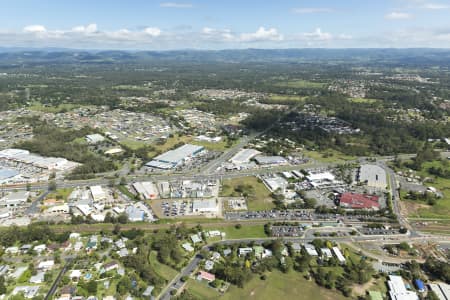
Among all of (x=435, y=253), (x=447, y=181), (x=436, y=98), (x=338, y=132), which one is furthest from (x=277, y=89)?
(x=435, y=253)

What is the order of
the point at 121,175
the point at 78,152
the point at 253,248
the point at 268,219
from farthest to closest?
1. the point at 78,152
2. the point at 121,175
3. the point at 268,219
4. the point at 253,248

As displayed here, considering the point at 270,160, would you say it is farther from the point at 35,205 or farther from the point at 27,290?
the point at 27,290

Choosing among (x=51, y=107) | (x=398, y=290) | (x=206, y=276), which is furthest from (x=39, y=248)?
(x=51, y=107)

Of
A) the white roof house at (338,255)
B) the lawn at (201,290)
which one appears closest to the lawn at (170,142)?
the lawn at (201,290)

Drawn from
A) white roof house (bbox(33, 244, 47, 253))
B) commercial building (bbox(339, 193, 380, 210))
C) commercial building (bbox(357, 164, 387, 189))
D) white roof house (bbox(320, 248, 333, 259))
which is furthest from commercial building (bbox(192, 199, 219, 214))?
commercial building (bbox(357, 164, 387, 189))

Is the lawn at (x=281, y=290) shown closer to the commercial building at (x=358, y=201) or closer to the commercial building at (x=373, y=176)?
the commercial building at (x=358, y=201)

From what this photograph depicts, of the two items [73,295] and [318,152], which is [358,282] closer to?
[73,295]

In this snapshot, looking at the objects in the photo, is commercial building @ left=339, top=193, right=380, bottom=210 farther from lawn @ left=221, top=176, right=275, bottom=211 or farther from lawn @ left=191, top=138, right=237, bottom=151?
lawn @ left=191, top=138, right=237, bottom=151
